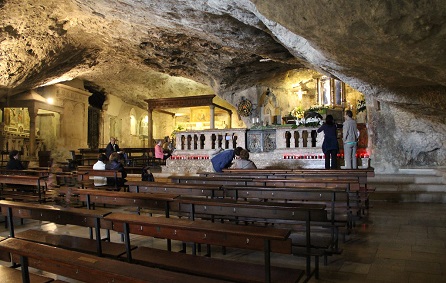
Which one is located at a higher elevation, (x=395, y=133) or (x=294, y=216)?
(x=395, y=133)

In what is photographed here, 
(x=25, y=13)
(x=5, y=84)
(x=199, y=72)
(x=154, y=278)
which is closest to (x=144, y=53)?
(x=199, y=72)

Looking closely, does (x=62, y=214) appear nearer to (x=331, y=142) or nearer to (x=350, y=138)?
(x=331, y=142)

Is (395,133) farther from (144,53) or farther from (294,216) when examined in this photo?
(144,53)

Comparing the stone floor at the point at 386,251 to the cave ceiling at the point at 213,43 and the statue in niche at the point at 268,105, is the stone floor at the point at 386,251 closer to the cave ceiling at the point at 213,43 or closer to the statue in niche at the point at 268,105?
the cave ceiling at the point at 213,43

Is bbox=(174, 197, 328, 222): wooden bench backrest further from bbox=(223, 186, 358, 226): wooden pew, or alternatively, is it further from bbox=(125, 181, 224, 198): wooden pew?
bbox=(125, 181, 224, 198): wooden pew

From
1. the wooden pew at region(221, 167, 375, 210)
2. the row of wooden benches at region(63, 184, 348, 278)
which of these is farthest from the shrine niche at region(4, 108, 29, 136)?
the row of wooden benches at region(63, 184, 348, 278)

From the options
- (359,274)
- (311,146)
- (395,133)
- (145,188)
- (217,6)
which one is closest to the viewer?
(359,274)

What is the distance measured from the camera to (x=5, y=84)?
13969 mm

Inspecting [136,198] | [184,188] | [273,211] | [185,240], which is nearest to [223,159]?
[184,188]

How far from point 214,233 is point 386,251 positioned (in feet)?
7.57

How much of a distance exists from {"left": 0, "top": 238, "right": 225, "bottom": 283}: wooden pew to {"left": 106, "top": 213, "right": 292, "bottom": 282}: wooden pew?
549 millimetres

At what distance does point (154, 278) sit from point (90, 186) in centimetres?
617

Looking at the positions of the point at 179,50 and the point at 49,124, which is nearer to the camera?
the point at 179,50

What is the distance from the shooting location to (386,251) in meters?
3.73
